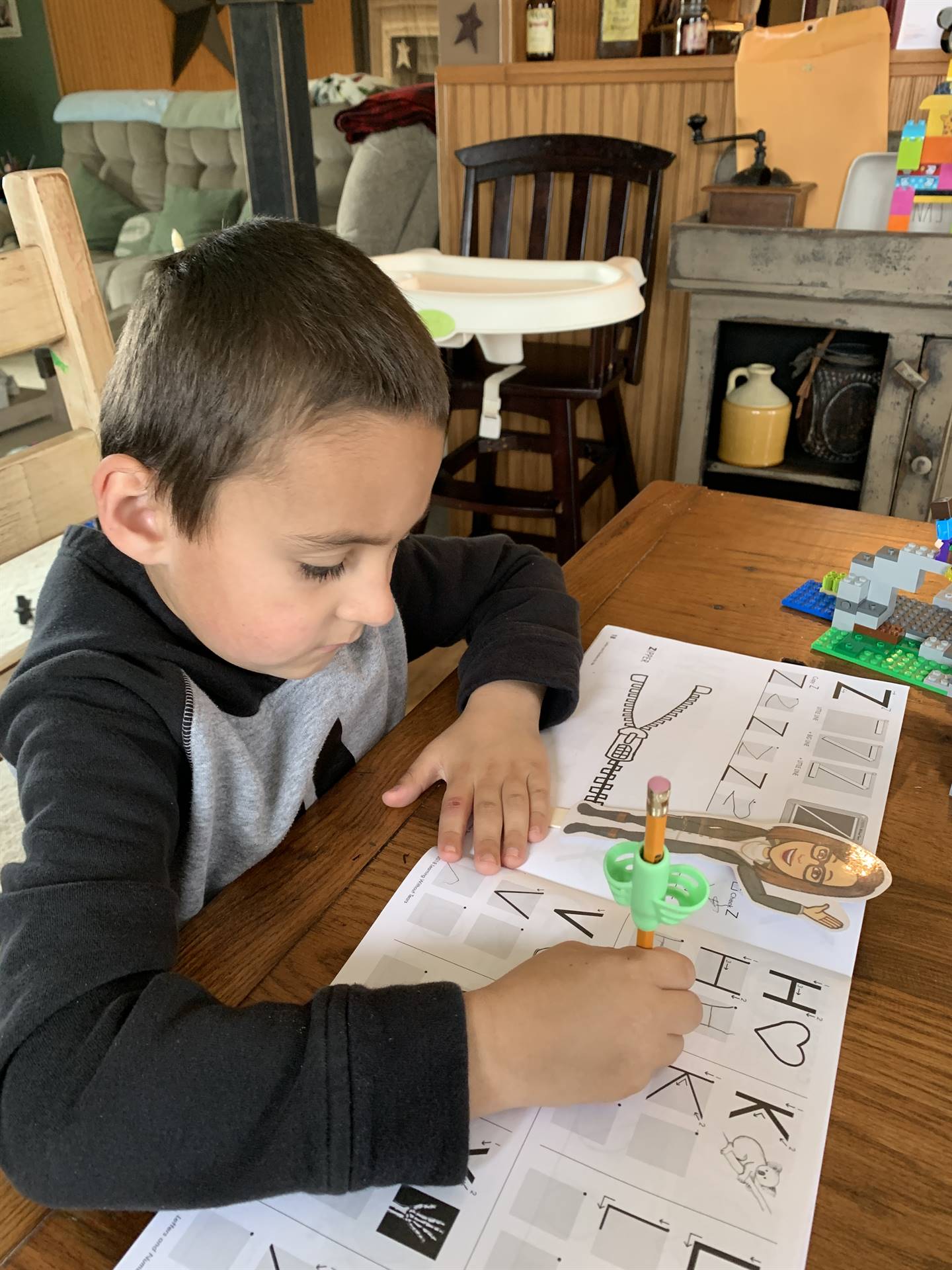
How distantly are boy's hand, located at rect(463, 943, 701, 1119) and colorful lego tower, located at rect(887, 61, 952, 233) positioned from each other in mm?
1350

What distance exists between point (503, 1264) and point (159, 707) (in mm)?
331

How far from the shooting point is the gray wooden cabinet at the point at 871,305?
55.7 inches

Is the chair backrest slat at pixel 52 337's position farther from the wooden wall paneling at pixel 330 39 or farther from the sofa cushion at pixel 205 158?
the wooden wall paneling at pixel 330 39

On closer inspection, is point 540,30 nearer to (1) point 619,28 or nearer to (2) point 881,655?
(1) point 619,28

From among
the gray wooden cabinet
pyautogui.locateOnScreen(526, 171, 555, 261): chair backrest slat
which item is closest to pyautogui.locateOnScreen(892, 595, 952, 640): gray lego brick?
the gray wooden cabinet

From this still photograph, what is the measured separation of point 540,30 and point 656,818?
194cm

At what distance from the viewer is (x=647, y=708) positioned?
0.68m

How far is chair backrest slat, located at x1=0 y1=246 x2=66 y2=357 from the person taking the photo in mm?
839

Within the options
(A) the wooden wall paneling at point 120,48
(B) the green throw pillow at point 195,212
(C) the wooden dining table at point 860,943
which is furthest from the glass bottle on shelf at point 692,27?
(A) the wooden wall paneling at point 120,48

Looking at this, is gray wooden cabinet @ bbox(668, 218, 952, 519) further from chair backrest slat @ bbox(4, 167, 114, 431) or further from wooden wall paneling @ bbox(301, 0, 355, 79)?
wooden wall paneling @ bbox(301, 0, 355, 79)

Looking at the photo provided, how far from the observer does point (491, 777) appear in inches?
23.4

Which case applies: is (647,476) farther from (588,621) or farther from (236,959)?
(236,959)

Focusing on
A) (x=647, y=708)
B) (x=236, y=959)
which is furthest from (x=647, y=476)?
(x=236, y=959)

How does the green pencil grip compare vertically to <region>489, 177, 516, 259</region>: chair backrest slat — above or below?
below
